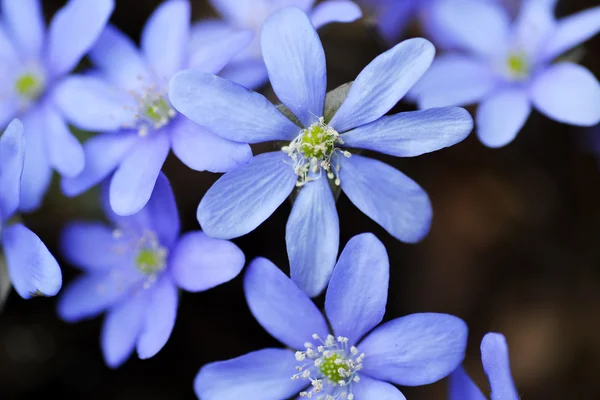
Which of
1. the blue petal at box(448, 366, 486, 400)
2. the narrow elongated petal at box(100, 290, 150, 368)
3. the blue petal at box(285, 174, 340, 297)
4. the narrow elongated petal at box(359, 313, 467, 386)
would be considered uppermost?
the blue petal at box(285, 174, 340, 297)

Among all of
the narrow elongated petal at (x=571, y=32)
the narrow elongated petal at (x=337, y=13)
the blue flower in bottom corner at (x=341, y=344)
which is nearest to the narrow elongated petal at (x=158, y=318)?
the blue flower in bottom corner at (x=341, y=344)

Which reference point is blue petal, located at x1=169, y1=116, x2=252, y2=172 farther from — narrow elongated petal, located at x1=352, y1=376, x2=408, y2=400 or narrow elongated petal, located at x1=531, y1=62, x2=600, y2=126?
narrow elongated petal, located at x1=531, y1=62, x2=600, y2=126

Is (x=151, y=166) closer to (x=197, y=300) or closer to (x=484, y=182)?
(x=197, y=300)

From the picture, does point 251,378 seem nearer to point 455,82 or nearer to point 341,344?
point 341,344

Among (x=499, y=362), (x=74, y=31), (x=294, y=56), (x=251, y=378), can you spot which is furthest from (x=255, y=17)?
(x=499, y=362)

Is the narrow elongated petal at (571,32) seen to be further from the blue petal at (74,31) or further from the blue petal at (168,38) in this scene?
the blue petal at (74,31)

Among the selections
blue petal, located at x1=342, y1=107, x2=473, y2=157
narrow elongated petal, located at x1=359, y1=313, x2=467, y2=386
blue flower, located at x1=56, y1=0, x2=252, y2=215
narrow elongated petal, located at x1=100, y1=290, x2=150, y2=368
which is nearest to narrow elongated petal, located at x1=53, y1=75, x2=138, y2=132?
blue flower, located at x1=56, y1=0, x2=252, y2=215

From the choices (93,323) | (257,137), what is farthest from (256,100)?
(93,323)
